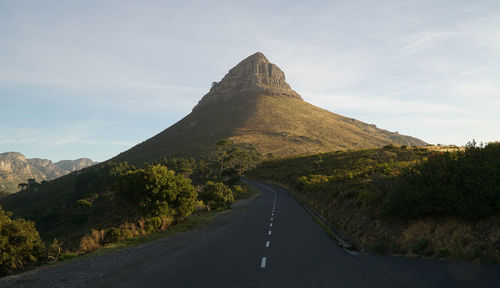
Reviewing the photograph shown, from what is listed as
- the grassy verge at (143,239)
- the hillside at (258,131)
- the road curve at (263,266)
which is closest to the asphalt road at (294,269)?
the road curve at (263,266)

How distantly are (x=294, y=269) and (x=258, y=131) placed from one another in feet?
409

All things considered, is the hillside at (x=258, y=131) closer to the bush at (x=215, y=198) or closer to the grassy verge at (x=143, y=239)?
the bush at (x=215, y=198)

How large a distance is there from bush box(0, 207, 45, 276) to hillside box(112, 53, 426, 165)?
91.7m

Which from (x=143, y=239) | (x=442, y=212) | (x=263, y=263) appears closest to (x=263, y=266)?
(x=263, y=263)

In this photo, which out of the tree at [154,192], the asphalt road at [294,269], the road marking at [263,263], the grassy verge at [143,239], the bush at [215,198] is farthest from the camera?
the bush at [215,198]

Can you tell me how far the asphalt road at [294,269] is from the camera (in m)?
7.73

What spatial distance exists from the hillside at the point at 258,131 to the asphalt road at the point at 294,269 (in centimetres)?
9148

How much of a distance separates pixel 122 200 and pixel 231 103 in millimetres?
164074

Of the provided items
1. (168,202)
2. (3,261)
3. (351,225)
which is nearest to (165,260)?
(3,261)

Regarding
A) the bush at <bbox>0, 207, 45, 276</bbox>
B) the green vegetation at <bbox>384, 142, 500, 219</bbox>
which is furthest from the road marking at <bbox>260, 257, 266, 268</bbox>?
the bush at <bbox>0, 207, 45, 276</bbox>

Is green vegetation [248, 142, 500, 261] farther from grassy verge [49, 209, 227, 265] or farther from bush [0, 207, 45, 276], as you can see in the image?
bush [0, 207, 45, 276]

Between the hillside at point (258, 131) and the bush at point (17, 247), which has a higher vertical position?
the hillside at point (258, 131)

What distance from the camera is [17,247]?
13.3 metres

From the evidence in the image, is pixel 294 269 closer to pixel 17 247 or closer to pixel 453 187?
pixel 453 187
